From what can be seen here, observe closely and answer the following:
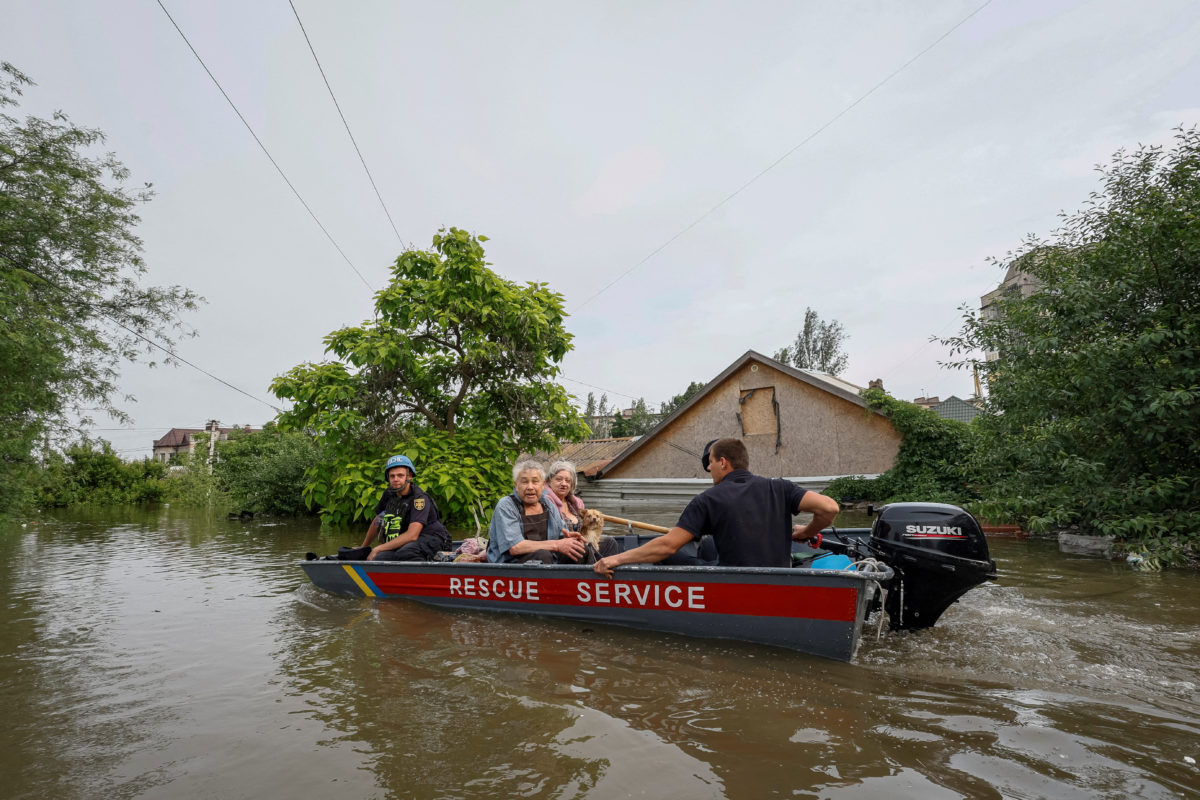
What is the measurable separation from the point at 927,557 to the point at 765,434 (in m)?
15.5

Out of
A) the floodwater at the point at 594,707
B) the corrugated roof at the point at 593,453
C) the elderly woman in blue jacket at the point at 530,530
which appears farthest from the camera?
the corrugated roof at the point at 593,453

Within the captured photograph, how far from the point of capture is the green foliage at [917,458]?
16.1 meters

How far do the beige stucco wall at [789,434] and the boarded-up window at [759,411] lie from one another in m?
0.14

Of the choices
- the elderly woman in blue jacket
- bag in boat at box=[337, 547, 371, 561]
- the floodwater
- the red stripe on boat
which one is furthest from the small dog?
bag in boat at box=[337, 547, 371, 561]

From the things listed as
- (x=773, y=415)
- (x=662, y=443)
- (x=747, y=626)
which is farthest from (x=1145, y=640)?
(x=662, y=443)

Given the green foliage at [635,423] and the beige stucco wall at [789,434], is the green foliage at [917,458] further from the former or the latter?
the green foliage at [635,423]

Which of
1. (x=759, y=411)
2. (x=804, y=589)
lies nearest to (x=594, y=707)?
(x=804, y=589)

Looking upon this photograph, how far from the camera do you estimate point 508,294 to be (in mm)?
14016

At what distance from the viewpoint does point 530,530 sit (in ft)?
21.2

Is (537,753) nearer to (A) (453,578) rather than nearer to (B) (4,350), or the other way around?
(A) (453,578)

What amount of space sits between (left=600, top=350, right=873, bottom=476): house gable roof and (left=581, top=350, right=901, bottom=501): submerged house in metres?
0.03

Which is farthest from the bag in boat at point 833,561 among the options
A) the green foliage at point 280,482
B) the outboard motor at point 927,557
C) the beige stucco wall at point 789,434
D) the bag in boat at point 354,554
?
the green foliage at point 280,482

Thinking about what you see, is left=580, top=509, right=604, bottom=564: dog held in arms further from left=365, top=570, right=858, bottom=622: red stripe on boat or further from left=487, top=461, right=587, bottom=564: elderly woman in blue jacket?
left=365, top=570, right=858, bottom=622: red stripe on boat

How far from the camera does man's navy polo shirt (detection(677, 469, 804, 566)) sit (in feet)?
15.5
